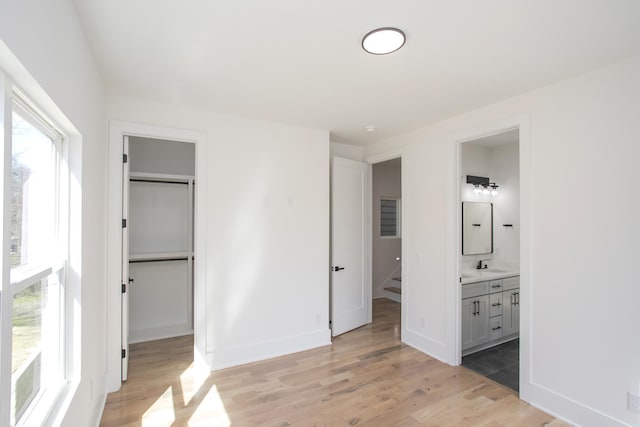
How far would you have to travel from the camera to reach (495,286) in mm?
3922

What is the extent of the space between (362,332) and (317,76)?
3307mm

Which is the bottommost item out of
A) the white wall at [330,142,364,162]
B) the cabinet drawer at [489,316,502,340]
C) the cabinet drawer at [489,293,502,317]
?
the cabinet drawer at [489,316,502,340]

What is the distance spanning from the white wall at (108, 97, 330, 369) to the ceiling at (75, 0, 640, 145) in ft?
1.45

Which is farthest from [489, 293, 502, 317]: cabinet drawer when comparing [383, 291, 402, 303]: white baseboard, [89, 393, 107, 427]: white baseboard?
[89, 393, 107, 427]: white baseboard

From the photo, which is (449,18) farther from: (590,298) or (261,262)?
(261,262)

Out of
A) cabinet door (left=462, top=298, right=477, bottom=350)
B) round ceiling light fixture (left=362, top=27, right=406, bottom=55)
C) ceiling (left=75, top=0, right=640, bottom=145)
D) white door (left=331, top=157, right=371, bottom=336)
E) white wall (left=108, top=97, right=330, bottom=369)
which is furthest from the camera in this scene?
white door (left=331, top=157, right=371, bottom=336)

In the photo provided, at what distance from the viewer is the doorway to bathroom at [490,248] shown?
12.1ft

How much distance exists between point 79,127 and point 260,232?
1962 millimetres

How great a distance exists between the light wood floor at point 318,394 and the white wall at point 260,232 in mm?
338

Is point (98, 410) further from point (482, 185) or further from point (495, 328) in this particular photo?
point (482, 185)

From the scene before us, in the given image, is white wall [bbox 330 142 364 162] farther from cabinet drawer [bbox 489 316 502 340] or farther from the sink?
cabinet drawer [bbox 489 316 502 340]

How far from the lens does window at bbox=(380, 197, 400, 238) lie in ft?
21.6

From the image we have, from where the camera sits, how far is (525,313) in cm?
272

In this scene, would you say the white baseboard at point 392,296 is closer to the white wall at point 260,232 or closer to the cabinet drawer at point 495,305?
the cabinet drawer at point 495,305
